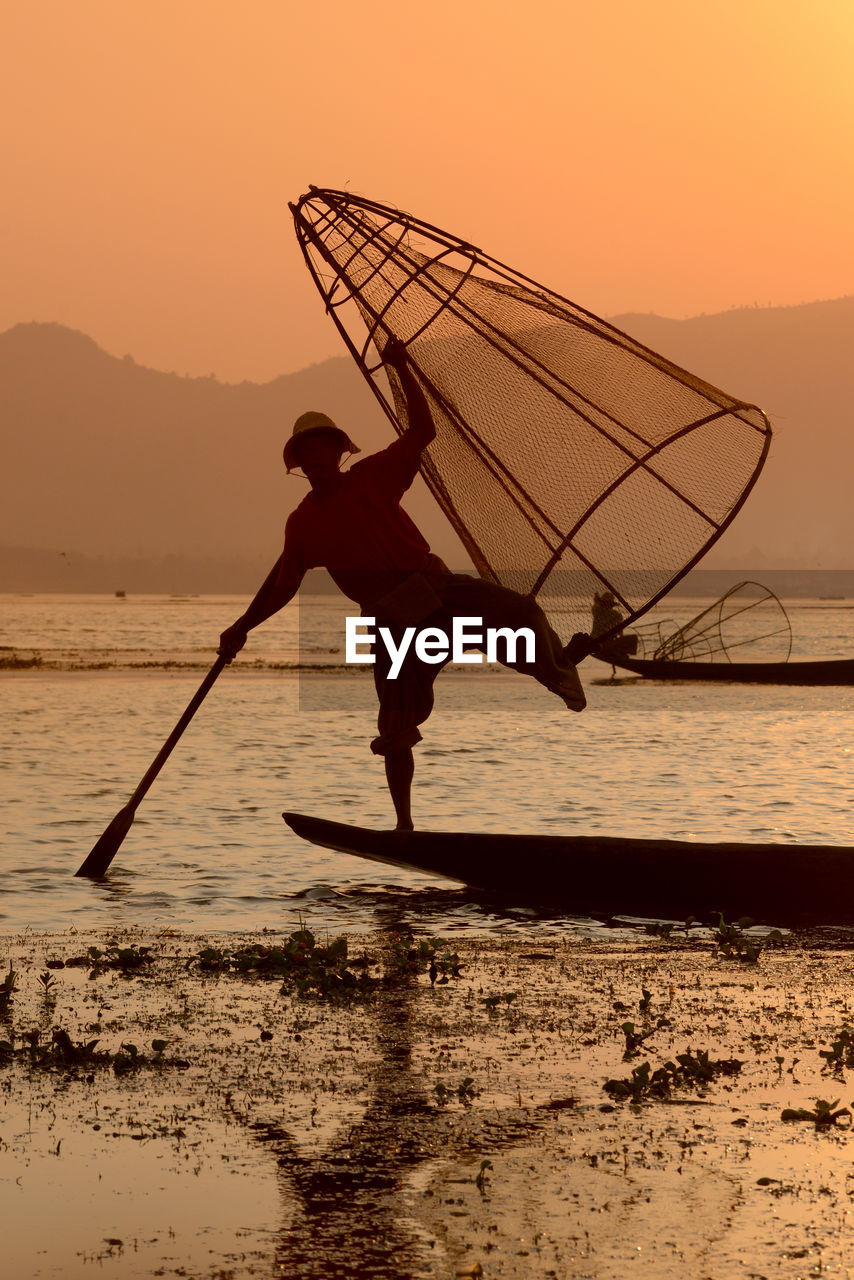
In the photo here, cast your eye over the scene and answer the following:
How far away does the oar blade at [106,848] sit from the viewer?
9.85m

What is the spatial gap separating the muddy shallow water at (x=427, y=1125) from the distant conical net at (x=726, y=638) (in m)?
15.9

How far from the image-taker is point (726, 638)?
6769 cm

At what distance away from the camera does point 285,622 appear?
9469cm

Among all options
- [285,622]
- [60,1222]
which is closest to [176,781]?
[60,1222]

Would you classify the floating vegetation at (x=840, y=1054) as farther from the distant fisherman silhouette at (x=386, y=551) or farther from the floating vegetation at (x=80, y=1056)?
the distant fisherman silhouette at (x=386, y=551)

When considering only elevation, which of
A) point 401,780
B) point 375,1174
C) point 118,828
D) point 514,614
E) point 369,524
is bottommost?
point 375,1174

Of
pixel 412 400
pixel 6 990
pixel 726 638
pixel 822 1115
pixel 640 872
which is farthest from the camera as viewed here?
pixel 726 638

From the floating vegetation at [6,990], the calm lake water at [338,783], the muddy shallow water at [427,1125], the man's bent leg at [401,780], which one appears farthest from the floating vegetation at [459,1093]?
the man's bent leg at [401,780]

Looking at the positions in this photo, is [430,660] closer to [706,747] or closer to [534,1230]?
[534,1230]

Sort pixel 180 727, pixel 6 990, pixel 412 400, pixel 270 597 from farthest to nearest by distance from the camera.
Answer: pixel 180 727, pixel 270 597, pixel 412 400, pixel 6 990

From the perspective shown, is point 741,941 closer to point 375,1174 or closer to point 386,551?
point 386,551

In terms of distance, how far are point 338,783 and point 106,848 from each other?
6.16 metres

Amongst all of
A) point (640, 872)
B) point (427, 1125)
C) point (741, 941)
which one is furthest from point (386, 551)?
point (427, 1125)

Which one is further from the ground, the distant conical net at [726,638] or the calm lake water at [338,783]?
the distant conical net at [726,638]
